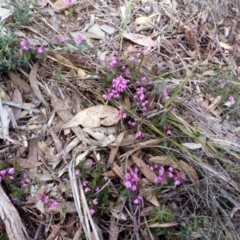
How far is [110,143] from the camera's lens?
2.00 m

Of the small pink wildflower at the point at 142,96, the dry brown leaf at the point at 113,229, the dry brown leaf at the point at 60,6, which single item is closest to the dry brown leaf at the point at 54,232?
the dry brown leaf at the point at 113,229

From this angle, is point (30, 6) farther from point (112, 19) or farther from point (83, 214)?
point (83, 214)

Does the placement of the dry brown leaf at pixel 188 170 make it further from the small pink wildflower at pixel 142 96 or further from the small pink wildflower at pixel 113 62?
the small pink wildflower at pixel 113 62

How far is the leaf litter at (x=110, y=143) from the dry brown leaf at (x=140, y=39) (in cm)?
6

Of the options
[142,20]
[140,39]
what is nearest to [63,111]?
[140,39]

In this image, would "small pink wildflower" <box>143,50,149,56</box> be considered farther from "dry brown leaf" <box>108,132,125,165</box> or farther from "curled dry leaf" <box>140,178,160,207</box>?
"curled dry leaf" <box>140,178,160,207</box>

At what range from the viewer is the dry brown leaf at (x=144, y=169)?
196 centimetres

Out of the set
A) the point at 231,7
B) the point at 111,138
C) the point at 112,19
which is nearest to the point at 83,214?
the point at 111,138

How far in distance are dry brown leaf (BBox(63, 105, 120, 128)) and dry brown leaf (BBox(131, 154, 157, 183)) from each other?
209mm

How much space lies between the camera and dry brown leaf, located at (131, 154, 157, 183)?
1955mm

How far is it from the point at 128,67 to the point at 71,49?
31 centimetres

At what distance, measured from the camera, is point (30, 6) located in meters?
2.41

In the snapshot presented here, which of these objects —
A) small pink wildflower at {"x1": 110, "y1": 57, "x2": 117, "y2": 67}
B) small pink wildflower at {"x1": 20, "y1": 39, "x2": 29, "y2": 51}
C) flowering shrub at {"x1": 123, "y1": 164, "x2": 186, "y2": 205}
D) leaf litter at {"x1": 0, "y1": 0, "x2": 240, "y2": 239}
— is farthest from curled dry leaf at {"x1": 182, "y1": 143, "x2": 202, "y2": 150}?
small pink wildflower at {"x1": 20, "y1": 39, "x2": 29, "y2": 51}

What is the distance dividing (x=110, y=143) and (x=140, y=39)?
74 centimetres
